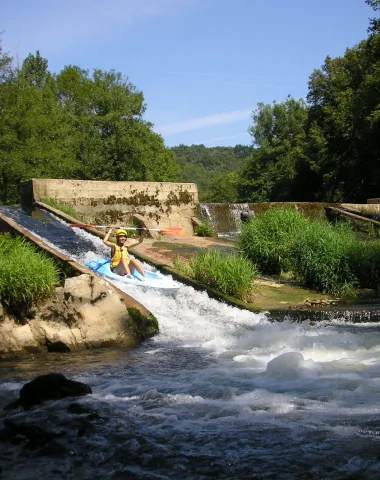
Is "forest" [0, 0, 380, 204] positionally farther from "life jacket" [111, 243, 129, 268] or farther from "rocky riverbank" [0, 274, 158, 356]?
"rocky riverbank" [0, 274, 158, 356]

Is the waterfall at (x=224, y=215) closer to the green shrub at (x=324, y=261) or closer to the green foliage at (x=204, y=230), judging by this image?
the green foliage at (x=204, y=230)

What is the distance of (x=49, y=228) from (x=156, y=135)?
30.4 metres

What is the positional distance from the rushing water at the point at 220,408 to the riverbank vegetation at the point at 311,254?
9.09ft

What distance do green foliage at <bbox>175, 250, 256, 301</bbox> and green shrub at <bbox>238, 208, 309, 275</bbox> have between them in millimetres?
1546

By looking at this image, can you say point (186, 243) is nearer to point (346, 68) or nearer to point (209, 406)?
point (209, 406)

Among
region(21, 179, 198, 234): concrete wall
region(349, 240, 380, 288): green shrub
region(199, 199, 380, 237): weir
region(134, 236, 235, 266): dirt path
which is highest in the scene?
region(21, 179, 198, 234): concrete wall

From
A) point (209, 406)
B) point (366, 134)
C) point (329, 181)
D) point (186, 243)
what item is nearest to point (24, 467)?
point (209, 406)

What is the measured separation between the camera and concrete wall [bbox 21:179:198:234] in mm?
18328

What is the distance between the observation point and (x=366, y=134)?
30078 millimetres

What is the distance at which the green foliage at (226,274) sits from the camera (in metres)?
11.3

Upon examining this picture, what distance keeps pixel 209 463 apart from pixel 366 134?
28.0 metres

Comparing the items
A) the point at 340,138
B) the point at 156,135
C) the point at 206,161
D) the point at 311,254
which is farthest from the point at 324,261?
the point at 206,161

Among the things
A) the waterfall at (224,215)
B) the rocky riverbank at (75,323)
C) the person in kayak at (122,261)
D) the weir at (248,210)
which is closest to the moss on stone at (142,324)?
the rocky riverbank at (75,323)

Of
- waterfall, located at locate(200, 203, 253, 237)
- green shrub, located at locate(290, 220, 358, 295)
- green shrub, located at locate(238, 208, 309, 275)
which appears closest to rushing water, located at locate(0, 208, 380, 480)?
green shrub, located at locate(290, 220, 358, 295)
